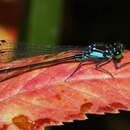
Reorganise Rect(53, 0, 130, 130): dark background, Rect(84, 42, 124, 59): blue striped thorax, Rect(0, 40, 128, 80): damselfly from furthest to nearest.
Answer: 1. Rect(53, 0, 130, 130): dark background
2. Rect(84, 42, 124, 59): blue striped thorax
3. Rect(0, 40, 128, 80): damselfly

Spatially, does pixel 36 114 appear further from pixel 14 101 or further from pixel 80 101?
pixel 80 101

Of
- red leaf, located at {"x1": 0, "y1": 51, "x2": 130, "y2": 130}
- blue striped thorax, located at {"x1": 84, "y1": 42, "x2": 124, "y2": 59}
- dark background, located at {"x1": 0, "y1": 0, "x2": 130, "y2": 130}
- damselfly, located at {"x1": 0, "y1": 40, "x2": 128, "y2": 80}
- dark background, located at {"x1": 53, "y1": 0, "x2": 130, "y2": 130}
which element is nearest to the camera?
red leaf, located at {"x1": 0, "y1": 51, "x2": 130, "y2": 130}

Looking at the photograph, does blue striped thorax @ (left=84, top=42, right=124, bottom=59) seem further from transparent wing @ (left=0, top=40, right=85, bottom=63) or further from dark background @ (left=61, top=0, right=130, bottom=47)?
dark background @ (left=61, top=0, right=130, bottom=47)

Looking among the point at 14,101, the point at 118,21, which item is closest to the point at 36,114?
the point at 14,101

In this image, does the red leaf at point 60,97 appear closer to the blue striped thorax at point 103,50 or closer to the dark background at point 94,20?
the blue striped thorax at point 103,50

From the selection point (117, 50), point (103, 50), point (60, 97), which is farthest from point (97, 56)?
point (60, 97)

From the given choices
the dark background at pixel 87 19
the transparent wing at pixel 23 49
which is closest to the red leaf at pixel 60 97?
the transparent wing at pixel 23 49

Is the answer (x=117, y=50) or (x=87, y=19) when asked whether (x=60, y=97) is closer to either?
(x=117, y=50)

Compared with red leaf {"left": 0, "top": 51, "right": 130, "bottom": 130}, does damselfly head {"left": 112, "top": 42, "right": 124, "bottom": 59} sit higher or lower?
higher

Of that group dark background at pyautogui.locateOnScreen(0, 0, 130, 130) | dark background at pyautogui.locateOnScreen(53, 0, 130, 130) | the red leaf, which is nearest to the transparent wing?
the red leaf
